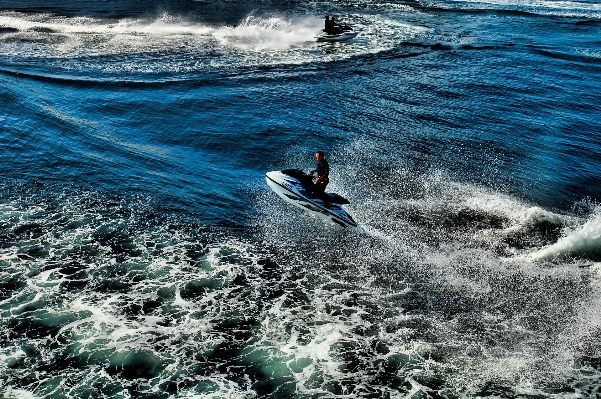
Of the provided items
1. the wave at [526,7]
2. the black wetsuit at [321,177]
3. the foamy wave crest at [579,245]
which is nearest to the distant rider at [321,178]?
the black wetsuit at [321,177]

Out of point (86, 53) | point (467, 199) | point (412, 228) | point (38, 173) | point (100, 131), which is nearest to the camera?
point (412, 228)

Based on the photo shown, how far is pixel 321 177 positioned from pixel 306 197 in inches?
46.5

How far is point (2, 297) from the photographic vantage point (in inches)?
745

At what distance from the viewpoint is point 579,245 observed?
22.1 m

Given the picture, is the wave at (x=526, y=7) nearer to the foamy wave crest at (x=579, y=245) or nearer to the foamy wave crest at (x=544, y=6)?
the foamy wave crest at (x=544, y=6)

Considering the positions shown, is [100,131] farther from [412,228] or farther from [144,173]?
[412,228]

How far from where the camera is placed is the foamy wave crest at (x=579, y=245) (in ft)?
71.2

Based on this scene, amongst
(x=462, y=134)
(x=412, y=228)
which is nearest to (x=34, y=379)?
(x=412, y=228)

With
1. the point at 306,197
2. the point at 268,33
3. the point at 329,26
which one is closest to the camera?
the point at 306,197

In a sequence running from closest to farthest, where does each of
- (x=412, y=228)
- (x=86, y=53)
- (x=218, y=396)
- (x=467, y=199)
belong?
(x=218, y=396), (x=412, y=228), (x=467, y=199), (x=86, y=53)

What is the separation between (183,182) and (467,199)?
1355 cm

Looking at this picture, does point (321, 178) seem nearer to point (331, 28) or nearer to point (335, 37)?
point (335, 37)

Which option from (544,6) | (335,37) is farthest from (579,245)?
(544,6)

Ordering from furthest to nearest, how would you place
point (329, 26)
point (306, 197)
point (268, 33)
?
1. point (268, 33)
2. point (329, 26)
3. point (306, 197)
